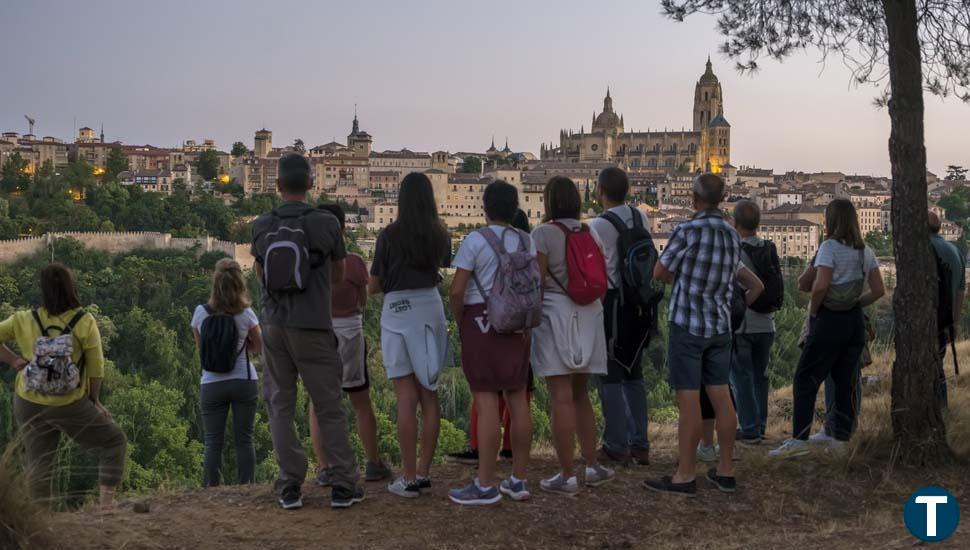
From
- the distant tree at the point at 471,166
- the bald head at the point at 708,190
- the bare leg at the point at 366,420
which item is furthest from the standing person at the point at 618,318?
the distant tree at the point at 471,166

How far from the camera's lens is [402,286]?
488 centimetres

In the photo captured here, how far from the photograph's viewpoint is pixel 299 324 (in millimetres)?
4676

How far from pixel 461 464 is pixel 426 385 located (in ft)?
3.07

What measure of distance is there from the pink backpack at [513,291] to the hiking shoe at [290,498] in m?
1.06

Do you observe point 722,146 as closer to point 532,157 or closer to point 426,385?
point 532,157

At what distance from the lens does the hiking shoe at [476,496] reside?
4.86 meters

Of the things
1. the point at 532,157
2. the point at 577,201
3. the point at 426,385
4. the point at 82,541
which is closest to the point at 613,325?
the point at 577,201

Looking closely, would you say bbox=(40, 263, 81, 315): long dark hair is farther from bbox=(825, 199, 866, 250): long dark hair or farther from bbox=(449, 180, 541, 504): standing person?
bbox=(825, 199, 866, 250): long dark hair

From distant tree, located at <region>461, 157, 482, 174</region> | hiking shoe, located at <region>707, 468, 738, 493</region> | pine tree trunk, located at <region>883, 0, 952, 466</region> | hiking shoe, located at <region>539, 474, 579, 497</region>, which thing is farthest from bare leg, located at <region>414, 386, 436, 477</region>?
distant tree, located at <region>461, 157, 482, 174</region>

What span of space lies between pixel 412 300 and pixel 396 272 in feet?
0.43

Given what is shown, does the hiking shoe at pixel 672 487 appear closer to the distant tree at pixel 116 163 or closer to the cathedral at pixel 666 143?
the distant tree at pixel 116 163

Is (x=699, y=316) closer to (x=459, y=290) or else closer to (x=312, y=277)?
(x=459, y=290)

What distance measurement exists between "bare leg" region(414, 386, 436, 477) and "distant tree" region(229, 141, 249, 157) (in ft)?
358

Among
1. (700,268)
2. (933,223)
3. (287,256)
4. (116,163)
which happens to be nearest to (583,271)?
(700,268)
